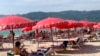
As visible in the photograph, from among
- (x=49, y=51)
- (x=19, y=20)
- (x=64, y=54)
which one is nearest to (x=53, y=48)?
(x=64, y=54)

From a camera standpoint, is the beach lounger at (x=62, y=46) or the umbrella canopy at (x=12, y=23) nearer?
the umbrella canopy at (x=12, y=23)

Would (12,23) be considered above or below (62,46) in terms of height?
above

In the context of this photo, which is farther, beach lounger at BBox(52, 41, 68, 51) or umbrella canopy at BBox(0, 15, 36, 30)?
beach lounger at BBox(52, 41, 68, 51)

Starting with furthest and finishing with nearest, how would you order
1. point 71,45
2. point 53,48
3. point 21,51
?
1. point 71,45
2. point 53,48
3. point 21,51

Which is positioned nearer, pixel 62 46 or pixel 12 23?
pixel 12 23

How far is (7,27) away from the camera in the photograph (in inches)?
517

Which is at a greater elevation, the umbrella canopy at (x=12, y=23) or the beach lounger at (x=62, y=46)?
the umbrella canopy at (x=12, y=23)

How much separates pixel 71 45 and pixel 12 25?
5770 millimetres

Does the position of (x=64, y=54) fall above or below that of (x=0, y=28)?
below

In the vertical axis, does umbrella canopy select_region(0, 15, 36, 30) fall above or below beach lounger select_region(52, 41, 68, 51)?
above

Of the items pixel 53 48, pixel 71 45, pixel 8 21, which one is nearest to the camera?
pixel 8 21

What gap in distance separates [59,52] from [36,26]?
1.99 metres

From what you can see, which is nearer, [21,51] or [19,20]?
[21,51]

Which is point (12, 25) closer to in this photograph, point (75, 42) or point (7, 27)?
point (7, 27)
